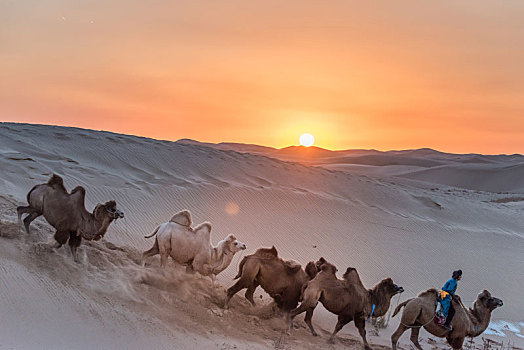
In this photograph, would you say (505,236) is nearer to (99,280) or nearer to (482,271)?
(482,271)

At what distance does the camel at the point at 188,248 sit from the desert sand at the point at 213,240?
0.31 meters

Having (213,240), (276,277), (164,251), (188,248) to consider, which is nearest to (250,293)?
(276,277)

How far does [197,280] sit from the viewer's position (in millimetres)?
10211

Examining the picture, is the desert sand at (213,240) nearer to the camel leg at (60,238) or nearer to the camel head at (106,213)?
the camel leg at (60,238)

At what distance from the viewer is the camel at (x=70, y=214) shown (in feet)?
29.1

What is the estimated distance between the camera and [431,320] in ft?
30.3

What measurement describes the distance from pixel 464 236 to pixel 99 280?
14807 mm

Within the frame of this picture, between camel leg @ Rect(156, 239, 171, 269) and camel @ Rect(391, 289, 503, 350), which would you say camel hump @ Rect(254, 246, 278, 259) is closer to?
camel leg @ Rect(156, 239, 171, 269)

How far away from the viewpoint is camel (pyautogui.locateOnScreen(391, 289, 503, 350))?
9211mm

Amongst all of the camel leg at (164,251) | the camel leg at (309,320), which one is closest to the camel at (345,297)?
the camel leg at (309,320)

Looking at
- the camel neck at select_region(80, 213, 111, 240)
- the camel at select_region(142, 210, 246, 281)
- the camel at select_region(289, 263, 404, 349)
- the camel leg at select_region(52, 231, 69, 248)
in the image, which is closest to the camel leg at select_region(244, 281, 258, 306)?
the camel at select_region(142, 210, 246, 281)

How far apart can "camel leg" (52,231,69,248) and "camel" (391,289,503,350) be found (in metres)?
5.44

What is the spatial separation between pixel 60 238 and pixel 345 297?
471 centimetres

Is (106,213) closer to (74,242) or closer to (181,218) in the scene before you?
(74,242)
